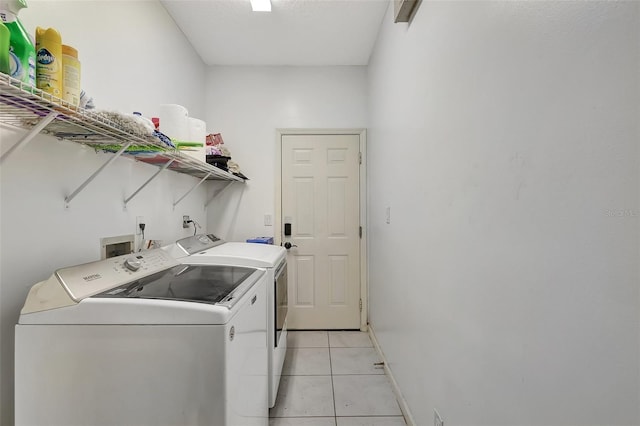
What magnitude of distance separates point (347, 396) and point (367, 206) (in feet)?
5.72

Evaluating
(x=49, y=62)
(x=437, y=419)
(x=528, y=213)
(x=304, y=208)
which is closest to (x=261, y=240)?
(x=304, y=208)

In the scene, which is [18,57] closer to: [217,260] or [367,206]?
[217,260]

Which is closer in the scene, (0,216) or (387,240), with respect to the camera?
(0,216)

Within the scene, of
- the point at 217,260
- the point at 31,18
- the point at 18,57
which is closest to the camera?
the point at 18,57

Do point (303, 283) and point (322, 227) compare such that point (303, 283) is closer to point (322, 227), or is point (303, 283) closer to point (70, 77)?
point (322, 227)

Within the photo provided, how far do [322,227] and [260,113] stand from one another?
4.55 feet

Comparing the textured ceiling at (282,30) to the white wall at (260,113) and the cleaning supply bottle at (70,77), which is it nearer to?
the white wall at (260,113)


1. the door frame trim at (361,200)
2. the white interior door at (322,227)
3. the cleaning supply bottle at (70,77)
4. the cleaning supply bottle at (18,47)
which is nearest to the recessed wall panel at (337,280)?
the white interior door at (322,227)

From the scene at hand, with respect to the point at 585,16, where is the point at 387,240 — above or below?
below

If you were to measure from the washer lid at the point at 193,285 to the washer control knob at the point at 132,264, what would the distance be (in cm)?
7

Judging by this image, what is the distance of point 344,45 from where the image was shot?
2.71m

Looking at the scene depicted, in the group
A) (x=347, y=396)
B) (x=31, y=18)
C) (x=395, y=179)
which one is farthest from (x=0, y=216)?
(x=347, y=396)

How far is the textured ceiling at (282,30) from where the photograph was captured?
219 centimetres

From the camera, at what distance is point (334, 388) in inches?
82.9
